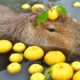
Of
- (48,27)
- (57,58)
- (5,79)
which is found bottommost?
(5,79)

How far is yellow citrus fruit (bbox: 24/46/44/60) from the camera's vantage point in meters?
3.06

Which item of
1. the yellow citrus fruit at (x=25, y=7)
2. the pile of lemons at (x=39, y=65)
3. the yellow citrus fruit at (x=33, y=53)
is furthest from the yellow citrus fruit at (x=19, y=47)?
the yellow citrus fruit at (x=25, y=7)

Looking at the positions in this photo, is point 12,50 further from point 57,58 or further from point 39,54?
point 57,58

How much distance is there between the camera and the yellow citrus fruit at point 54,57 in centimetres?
→ 300

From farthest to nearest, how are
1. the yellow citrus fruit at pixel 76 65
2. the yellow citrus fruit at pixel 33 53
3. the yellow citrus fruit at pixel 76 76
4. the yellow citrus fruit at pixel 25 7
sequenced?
the yellow citrus fruit at pixel 25 7
the yellow citrus fruit at pixel 33 53
the yellow citrus fruit at pixel 76 65
the yellow citrus fruit at pixel 76 76

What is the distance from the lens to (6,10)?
3891 mm

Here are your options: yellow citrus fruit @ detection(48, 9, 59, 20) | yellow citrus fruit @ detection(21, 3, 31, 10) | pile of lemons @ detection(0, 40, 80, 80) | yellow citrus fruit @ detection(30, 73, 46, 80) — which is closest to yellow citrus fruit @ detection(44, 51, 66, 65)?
pile of lemons @ detection(0, 40, 80, 80)

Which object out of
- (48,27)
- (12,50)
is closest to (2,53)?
(12,50)

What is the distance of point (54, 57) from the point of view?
300 cm

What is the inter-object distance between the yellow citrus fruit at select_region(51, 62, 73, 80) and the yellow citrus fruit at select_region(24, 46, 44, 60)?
12.6 inches

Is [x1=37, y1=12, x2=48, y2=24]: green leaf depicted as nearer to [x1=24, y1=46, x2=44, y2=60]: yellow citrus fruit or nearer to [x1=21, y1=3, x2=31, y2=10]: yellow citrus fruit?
[x1=24, y1=46, x2=44, y2=60]: yellow citrus fruit

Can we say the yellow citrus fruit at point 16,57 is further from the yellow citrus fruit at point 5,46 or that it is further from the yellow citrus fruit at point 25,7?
the yellow citrus fruit at point 25,7

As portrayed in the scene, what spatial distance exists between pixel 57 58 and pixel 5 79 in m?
0.56

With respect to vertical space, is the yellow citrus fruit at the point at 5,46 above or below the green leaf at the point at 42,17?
below
